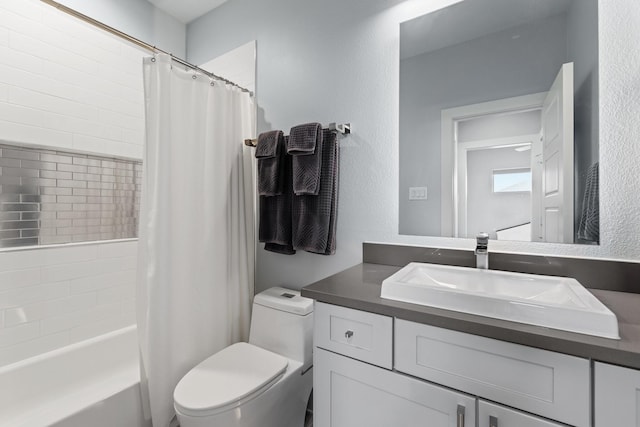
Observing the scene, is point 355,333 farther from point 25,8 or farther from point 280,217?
point 25,8

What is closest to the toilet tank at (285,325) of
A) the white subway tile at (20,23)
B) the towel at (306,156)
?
the towel at (306,156)

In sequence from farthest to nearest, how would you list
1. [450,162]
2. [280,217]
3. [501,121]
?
[280,217]
[450,162]
[501,121]

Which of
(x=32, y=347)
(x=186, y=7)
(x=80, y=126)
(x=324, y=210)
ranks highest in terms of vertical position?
(x=186, y=7)

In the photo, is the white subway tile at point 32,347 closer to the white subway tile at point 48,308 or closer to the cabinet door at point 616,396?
the white subway tile at point 48,308

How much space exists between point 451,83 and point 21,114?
219 centimetres

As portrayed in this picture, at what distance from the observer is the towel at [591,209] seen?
43.3 inches

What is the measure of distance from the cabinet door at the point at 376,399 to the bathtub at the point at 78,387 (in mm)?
927

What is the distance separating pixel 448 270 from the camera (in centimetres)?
123

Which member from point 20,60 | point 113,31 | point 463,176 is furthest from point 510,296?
point 20,60

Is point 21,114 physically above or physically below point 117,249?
above

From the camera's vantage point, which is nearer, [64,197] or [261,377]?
[261,377]

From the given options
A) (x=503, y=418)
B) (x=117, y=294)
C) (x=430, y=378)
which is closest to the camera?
(x=503, y=418)

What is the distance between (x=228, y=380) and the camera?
1.28 meters

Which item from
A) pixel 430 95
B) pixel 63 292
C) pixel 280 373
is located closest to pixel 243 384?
pixel 280 373
